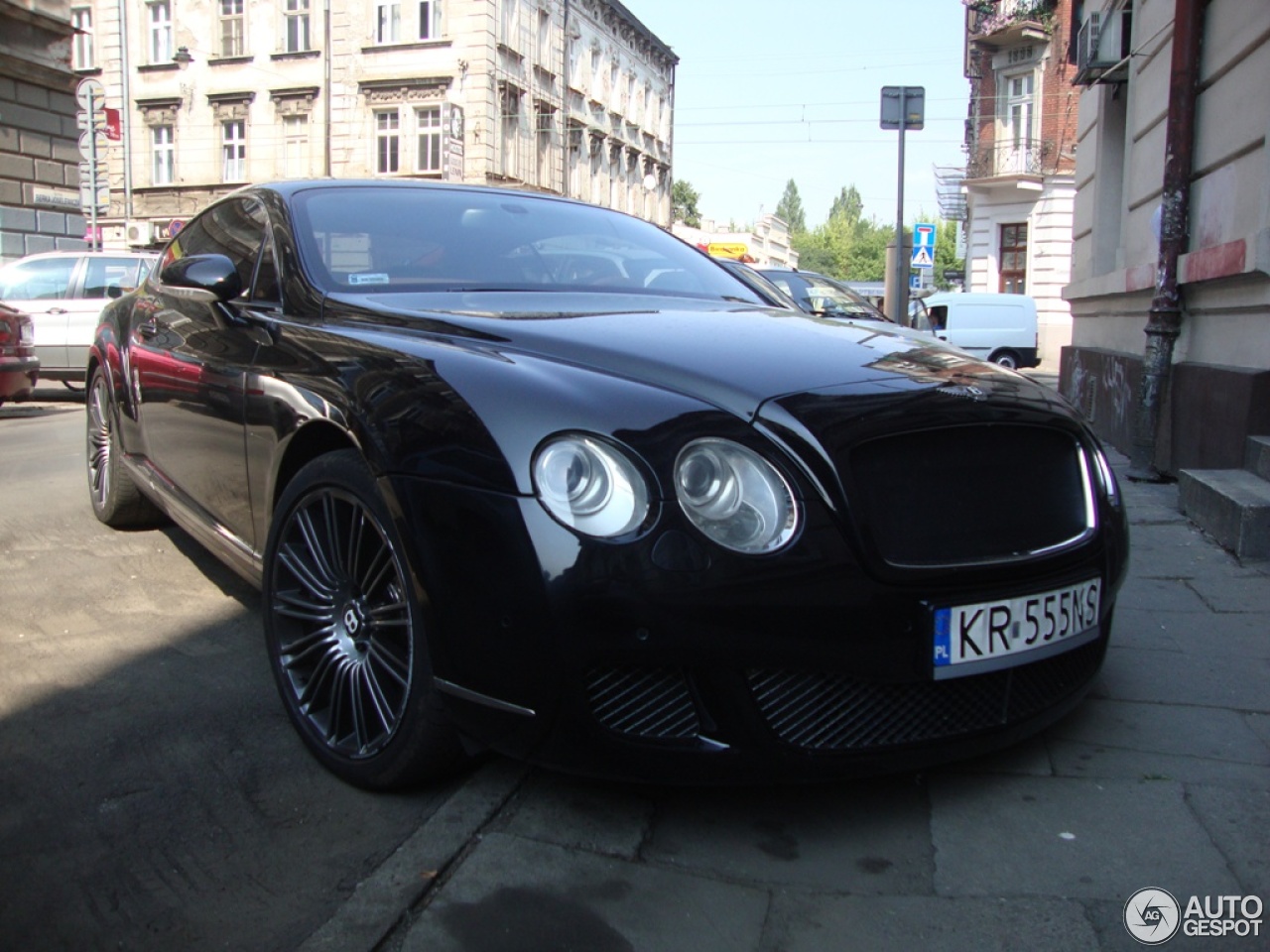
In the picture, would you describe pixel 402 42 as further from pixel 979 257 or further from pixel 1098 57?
pixel 1098 57

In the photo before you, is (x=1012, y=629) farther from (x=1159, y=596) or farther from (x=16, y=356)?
(x=16, y=356)

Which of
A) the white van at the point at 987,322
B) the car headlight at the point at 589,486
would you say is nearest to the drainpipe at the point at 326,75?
the white van at the point at 987,322

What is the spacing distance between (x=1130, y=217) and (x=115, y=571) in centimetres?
810

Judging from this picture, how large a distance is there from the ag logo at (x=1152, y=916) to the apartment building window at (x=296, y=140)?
117ft

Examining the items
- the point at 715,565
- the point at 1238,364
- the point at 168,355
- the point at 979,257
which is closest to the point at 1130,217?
the point at 1238,364

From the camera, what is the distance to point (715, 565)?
2.12 meters

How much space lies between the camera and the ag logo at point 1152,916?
6.63 feet

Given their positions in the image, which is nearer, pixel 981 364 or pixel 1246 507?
pixel 981 364

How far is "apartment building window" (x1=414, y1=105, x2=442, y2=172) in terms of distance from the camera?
33781 millimetres

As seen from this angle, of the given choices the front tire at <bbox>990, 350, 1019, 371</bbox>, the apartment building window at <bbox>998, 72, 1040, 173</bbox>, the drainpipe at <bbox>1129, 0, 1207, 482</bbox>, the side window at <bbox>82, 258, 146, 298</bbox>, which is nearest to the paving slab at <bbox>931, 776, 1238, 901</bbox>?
the drainpipe at <bbox>1129, 0, 1207, 482</bbox>

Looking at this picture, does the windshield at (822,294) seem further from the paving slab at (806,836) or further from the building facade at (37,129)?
the building facade at (37,129)

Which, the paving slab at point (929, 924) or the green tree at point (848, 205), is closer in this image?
the paving slab at point (929, 924)

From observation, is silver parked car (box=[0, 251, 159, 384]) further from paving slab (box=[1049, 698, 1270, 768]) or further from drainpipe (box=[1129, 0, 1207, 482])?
paving slab (box=[1049, 698, 1270, 768])

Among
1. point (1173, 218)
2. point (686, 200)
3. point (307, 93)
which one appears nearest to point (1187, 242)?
point (1173, 218)
